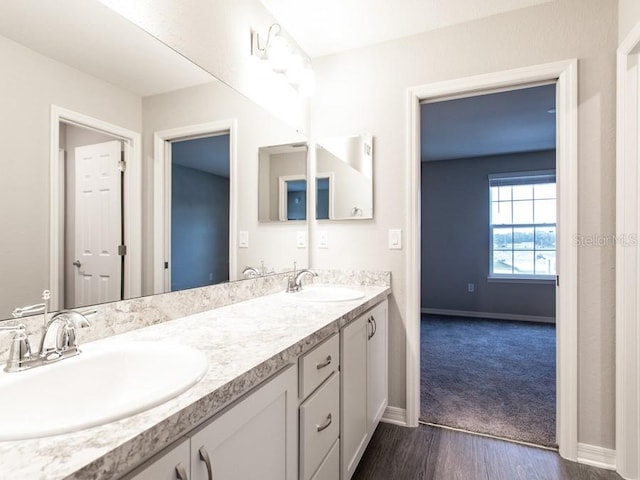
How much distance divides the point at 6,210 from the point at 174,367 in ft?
1.87

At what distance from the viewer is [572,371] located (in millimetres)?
1729

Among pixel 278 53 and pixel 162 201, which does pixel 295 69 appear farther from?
pixel 162 201

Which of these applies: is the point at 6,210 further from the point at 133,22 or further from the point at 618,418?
the point at 618,418

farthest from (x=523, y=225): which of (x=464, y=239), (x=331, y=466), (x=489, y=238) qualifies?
(x=331, y=466)

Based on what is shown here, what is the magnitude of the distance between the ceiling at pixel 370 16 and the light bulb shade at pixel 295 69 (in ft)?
0.67

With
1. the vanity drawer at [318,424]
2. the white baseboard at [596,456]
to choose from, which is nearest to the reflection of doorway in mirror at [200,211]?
the vanity drawer at [318,424]

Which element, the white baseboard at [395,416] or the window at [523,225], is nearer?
the white baseboard at [395,416]

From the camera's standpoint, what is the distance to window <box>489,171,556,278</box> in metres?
4.84

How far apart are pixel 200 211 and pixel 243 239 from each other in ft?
1.04

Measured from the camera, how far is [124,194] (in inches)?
45.4

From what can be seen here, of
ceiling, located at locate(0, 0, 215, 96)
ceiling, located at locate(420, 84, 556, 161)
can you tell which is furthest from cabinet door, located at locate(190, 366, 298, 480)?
ceiling, located at locate(420, 84, 556, 161)

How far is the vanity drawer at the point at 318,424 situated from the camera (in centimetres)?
106

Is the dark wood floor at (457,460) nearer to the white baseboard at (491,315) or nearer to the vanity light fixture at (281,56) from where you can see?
the vanity light fixture at (281,56)

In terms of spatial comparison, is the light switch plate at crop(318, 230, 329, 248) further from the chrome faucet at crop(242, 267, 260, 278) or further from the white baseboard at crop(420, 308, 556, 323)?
the white baseboard at crop(420, 308, 556, 323)
